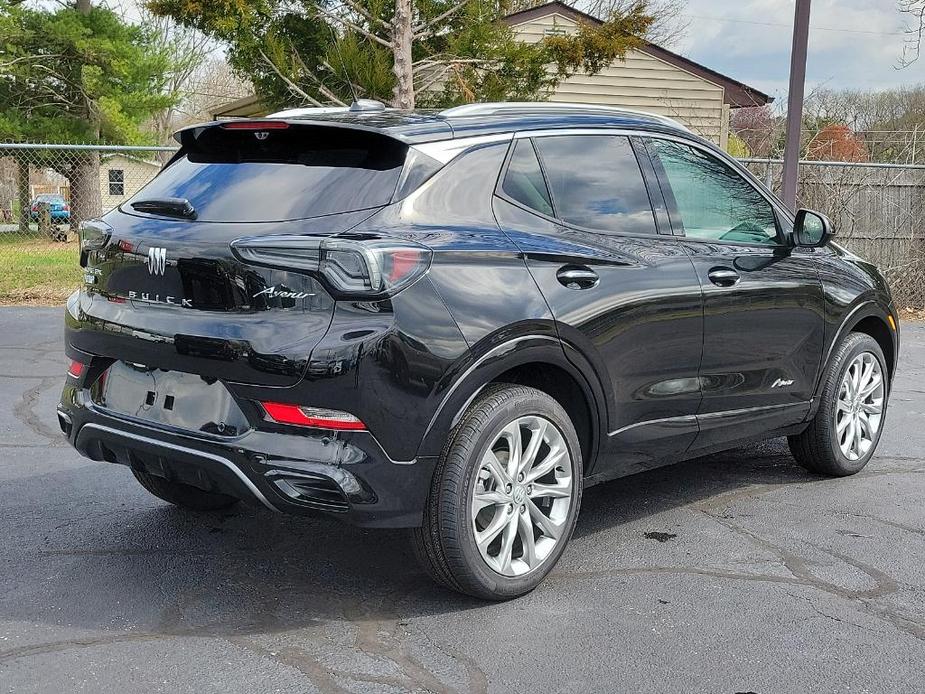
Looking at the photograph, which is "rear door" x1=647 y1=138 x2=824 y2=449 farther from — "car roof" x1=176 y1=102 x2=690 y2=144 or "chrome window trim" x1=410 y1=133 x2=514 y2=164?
"chrome window trim" x1=410 y1=133 x2=514 y2=164

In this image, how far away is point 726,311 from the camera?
458 centimetres

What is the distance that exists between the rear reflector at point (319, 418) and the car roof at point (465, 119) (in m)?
1.00

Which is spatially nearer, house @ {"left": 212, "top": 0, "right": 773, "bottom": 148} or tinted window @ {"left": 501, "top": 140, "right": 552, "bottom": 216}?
tinted window @ {"left": 501, "top": 140, "right": 552, "bottom": 216}

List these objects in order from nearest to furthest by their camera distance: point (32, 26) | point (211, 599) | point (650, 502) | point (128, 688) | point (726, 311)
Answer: point (128, 688)
point (211, 599)
point (726, 311)
point (650, 502)
point (32, 26)

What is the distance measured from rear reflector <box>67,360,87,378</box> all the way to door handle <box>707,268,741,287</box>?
257 centimetres

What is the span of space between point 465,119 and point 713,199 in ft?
4.81

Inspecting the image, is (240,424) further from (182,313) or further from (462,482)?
(462,482)

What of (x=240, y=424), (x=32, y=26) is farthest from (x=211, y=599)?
(x=32, y=26)

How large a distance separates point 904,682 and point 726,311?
1814 millimetres

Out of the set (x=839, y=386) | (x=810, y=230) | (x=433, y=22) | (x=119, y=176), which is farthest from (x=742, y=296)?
(x=119, y=176)

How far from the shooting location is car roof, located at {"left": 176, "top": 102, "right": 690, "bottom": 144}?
3705 millimetres

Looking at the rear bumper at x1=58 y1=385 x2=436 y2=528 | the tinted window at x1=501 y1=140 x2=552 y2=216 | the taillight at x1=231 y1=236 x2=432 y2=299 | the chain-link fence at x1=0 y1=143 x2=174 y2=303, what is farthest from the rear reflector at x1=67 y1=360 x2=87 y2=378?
the chain-link fence at x1=0 y1=143 x2=174 y2=303

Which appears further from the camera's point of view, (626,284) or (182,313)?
(626,284)

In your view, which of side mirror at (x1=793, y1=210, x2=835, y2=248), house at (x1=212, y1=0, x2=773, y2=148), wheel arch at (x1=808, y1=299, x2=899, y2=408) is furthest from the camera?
house at (x1=212, y1=0, x2=773, y2=148)
